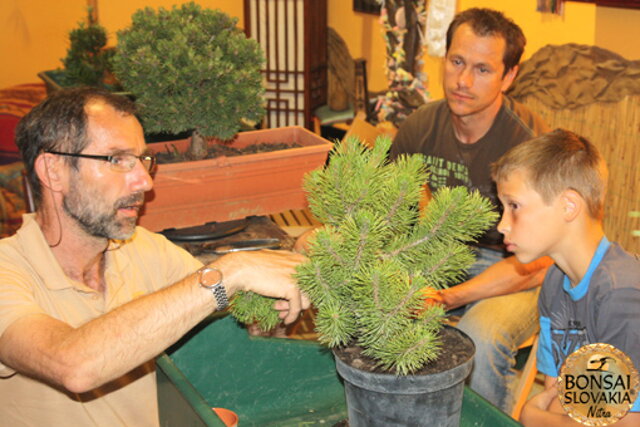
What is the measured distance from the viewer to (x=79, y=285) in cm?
164

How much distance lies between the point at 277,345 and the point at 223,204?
0.83 metres

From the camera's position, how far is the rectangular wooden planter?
2.34 meters

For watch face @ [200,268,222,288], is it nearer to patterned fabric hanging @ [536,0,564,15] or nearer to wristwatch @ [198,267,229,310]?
wristwatch @ [198,267,229,310]

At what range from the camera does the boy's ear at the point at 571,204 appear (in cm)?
170

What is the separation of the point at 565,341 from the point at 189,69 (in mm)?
1399

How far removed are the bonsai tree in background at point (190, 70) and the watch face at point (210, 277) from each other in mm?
1194

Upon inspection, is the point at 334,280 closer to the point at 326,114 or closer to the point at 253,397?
the point at 253,397

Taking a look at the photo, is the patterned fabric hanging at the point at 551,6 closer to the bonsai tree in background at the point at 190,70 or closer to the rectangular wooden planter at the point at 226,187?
the rectangular wooden planter at the point at 226,187

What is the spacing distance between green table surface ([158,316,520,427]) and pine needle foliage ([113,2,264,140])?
88 cm

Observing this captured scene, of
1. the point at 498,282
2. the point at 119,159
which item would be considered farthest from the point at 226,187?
the point at 498,282

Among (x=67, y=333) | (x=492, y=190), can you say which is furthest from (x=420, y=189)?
(x=492, y=190)

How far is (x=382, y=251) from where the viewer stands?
1048 millimetres

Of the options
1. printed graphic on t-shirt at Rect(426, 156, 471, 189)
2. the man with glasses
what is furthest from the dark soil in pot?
the man with glasses

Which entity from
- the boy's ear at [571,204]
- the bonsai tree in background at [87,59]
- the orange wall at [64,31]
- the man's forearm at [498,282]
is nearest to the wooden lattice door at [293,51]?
the orange wall at [64,31]
